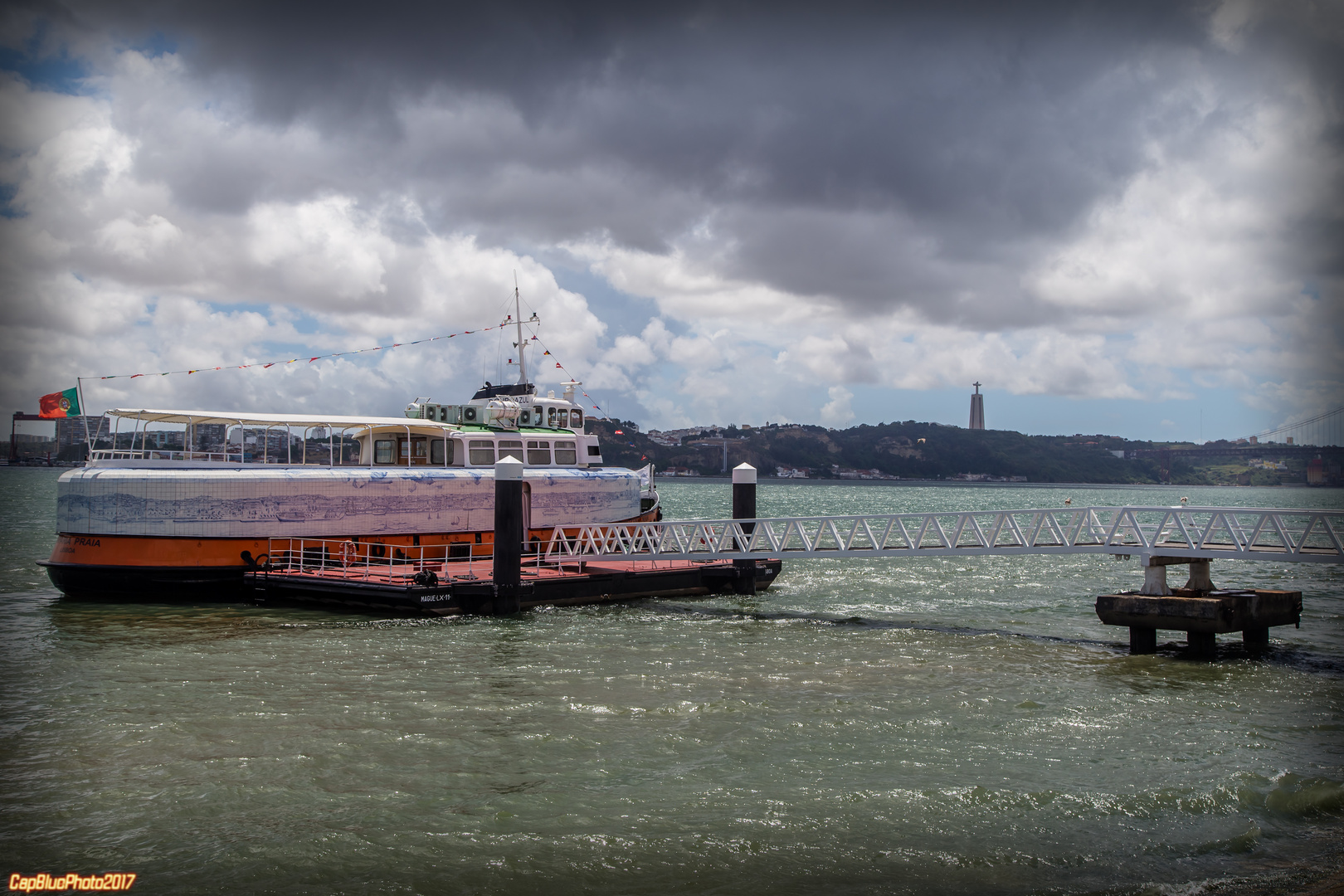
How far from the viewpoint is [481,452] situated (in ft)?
113

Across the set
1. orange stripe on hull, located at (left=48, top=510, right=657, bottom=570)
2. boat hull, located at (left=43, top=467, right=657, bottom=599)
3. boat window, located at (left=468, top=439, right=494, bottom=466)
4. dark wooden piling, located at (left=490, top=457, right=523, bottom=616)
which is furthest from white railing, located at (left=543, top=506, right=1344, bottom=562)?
orange stripe on hull, located at (left=48, top=510, right=657, bottom=570)

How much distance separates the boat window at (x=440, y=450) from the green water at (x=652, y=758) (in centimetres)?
971

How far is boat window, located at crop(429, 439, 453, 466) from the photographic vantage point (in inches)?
1325

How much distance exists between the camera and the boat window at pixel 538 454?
35656 millimetres

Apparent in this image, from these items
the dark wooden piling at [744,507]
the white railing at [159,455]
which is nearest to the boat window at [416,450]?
the white railing at [159,455]

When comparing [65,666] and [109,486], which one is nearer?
[65,666]

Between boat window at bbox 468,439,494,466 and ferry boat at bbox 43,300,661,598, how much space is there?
0.17ft

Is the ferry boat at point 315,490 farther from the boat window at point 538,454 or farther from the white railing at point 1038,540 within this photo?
the white railing at point 1038,540

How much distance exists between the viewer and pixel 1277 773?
13344mm

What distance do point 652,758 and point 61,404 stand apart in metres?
23.4

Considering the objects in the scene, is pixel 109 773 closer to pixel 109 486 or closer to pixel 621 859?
pixel 621 859

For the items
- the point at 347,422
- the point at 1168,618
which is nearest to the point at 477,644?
the point at 347,422

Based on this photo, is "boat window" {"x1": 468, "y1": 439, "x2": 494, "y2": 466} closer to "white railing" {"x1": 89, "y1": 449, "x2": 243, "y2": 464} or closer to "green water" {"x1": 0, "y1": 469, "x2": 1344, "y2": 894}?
"white railing" {"x1": 89, "y1": 449, "x2": 243, "y2": 464}

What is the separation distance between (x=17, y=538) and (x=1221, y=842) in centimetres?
5865
